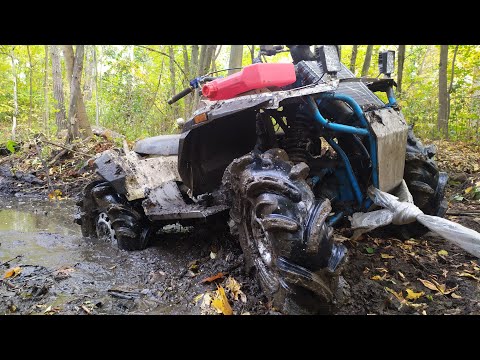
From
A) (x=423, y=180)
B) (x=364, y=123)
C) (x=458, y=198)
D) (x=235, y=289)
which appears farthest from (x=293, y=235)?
(x=458, y=198)

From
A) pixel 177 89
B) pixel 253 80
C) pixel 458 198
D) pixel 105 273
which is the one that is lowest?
pixel 105 273

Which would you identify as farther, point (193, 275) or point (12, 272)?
point (12, 272)

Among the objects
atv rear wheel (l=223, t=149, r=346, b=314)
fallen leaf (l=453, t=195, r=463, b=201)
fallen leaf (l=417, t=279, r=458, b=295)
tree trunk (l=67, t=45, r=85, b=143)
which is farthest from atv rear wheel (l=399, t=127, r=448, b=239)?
tree trunk (l=67, t=45, r=85, b=143)

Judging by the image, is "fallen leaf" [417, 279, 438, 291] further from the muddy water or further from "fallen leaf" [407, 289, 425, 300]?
the muddy water

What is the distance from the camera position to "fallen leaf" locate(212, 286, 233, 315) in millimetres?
2673

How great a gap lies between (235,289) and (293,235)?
3.10 feet

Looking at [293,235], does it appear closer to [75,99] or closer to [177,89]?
[75,99]

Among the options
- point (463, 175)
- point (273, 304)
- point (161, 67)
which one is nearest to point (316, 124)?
point (273, 304)

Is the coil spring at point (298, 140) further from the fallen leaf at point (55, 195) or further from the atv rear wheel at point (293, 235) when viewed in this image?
the fallen leaf at point (55, 195)

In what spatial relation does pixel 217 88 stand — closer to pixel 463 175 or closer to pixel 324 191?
pixel 324 191

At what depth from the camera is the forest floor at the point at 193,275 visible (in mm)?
2791

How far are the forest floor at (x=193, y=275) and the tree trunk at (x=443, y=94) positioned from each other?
6.09 metres

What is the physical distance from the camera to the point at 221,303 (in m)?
2.75

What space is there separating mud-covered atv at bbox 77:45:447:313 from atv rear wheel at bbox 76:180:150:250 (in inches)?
0.5
